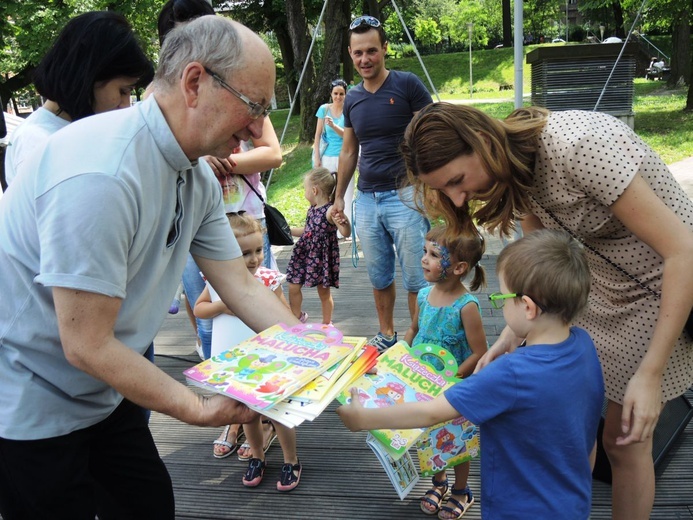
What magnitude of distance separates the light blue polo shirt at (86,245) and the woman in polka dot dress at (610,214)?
31.1 inches

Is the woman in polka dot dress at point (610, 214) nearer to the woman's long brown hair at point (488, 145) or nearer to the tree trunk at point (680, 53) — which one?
the woman's long brown hair at point (488, 145)

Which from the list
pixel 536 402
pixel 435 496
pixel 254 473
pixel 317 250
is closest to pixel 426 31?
pixel 317 250

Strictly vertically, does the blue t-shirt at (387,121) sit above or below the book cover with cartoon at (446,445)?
above

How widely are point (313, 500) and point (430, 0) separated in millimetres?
60307

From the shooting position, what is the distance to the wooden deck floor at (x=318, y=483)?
2562 millimetres

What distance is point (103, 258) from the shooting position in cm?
124

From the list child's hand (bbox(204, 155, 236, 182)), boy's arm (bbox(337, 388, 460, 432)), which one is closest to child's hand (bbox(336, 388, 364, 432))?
boy's arm (bbox(337, 388, 460, 432))

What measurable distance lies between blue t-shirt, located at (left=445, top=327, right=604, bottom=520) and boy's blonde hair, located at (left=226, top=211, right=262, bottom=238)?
5.23 ft

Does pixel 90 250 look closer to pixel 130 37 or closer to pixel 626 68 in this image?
pixel 130 37

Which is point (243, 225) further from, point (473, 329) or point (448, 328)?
point (473, 329)

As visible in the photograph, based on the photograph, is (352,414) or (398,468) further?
(398,468)

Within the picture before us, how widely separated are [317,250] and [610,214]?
291 centimetres

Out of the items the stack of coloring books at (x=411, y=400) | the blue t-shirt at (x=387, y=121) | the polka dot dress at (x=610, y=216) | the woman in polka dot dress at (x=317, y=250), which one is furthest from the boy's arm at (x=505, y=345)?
the woman in polka dot dress at (x=317, y=250)

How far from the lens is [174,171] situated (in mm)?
1454
